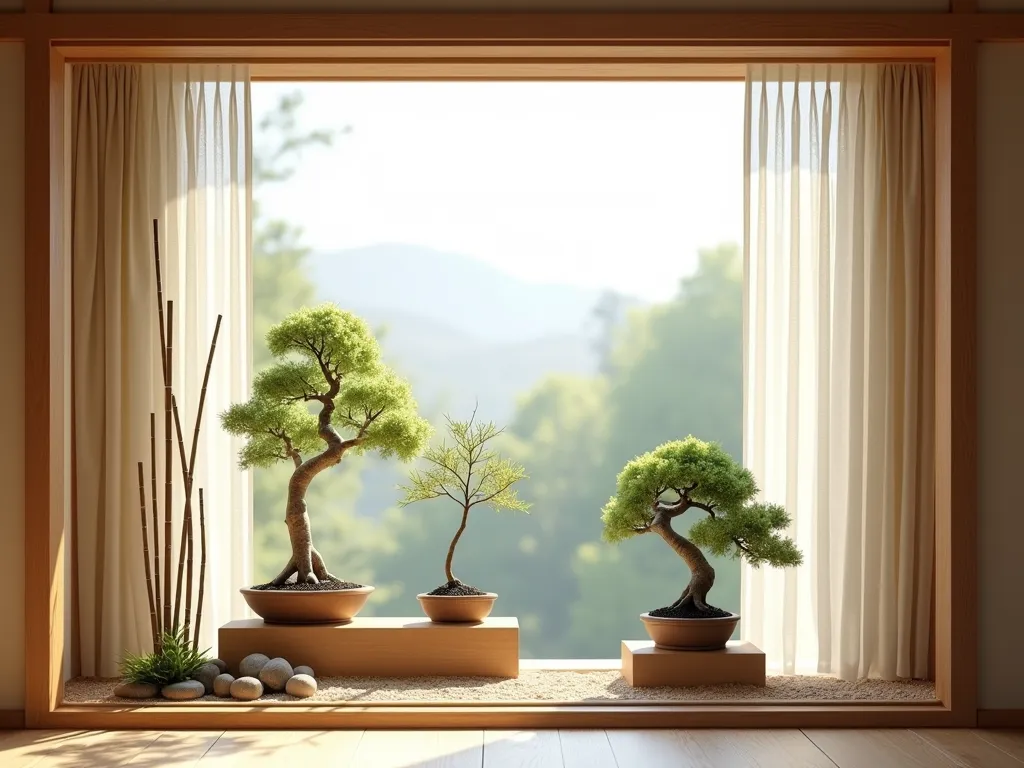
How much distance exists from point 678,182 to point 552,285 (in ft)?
7.24

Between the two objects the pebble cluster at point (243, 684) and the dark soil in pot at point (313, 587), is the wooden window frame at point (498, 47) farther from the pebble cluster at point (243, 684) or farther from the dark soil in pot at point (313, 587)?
the dark soil in pot at point (313, 587)

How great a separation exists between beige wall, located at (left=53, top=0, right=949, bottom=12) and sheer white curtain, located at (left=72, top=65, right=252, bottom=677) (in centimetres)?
66

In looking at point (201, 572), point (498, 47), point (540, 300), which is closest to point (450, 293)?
point (540, 300)

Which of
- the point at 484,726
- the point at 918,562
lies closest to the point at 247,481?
the point at 484,726

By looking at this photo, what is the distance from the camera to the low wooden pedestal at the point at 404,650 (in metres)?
3.98

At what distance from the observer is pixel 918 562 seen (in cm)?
410

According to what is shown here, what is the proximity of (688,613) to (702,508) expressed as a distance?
39 centimetres

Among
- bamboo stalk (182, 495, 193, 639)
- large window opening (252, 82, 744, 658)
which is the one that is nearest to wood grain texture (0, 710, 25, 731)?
bamboo stalk (182, 495, 193, 639)

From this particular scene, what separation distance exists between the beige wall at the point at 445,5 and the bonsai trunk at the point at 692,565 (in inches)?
71.1

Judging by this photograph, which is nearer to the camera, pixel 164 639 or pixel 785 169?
pixel 164 639

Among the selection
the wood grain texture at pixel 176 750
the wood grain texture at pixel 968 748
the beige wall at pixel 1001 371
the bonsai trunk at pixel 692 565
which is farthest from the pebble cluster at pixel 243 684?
the beige wall at pixel 1001 371

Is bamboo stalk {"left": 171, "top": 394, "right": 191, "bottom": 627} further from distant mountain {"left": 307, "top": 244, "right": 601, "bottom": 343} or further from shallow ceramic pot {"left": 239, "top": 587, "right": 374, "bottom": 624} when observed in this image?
distant mountain {"left": 307, "top": 244, "right": 601, "bottom": 343}

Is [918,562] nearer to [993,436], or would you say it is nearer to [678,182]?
[993,436]

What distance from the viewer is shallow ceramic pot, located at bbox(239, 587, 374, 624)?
13.1 feet
